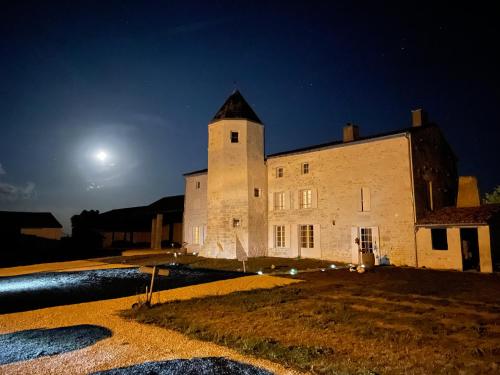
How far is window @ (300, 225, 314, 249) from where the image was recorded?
62.4 ft

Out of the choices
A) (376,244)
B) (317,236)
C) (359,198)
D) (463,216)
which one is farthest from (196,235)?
(463,216)

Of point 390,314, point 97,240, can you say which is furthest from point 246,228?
point 97,240

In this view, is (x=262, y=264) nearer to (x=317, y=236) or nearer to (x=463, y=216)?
(x=317, y=236)

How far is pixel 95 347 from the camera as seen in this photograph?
5141mm

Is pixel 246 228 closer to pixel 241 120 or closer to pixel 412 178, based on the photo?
pixel 241 120

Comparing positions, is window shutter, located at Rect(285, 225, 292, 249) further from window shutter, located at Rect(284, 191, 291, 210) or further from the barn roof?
the barn roof

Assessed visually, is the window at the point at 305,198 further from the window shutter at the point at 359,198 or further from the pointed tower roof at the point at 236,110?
the pointed tower roof at the point at 236,110

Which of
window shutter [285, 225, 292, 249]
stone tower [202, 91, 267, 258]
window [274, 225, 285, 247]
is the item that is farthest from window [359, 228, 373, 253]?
stone tower [202, 91, 267, 258]

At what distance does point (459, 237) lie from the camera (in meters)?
14.1

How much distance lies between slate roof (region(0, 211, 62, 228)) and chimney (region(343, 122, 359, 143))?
31295mm

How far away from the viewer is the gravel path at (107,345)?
175 inches

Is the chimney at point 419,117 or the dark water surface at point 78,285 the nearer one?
the dark water surface at point 78,285

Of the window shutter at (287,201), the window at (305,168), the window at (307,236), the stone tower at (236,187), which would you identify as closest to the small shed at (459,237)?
the window at (307,236)

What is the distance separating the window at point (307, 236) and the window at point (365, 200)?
3291 millimetres
